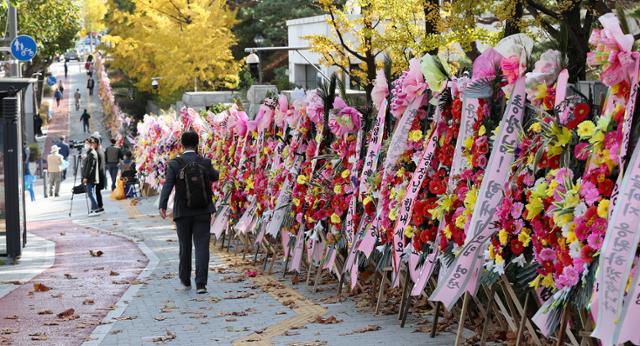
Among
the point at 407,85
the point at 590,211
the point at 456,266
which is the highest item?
the point at 407,85

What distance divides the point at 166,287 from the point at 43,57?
158 feet

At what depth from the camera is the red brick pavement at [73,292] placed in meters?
10.0

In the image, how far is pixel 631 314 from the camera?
242 inches

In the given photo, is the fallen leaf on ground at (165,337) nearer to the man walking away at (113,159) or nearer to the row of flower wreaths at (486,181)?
the row of flower wreaths at (486,181)

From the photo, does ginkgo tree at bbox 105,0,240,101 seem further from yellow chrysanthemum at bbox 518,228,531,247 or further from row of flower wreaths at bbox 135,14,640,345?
yellow chrysanthemum at bbox 518,228,531,247

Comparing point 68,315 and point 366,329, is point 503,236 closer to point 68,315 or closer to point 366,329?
point 366,329

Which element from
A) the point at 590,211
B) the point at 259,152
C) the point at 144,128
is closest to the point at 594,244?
the point at 590,211

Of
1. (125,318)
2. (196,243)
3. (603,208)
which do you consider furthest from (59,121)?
(603,208)

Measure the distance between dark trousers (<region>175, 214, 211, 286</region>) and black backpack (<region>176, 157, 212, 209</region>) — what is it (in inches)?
6.8

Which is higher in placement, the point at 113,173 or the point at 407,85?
the point at 407,85

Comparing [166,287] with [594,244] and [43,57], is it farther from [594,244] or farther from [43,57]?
[43,57]

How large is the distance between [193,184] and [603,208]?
629 centimetres

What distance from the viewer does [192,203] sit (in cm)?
1206

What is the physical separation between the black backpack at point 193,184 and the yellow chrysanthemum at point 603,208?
624 centimetres
